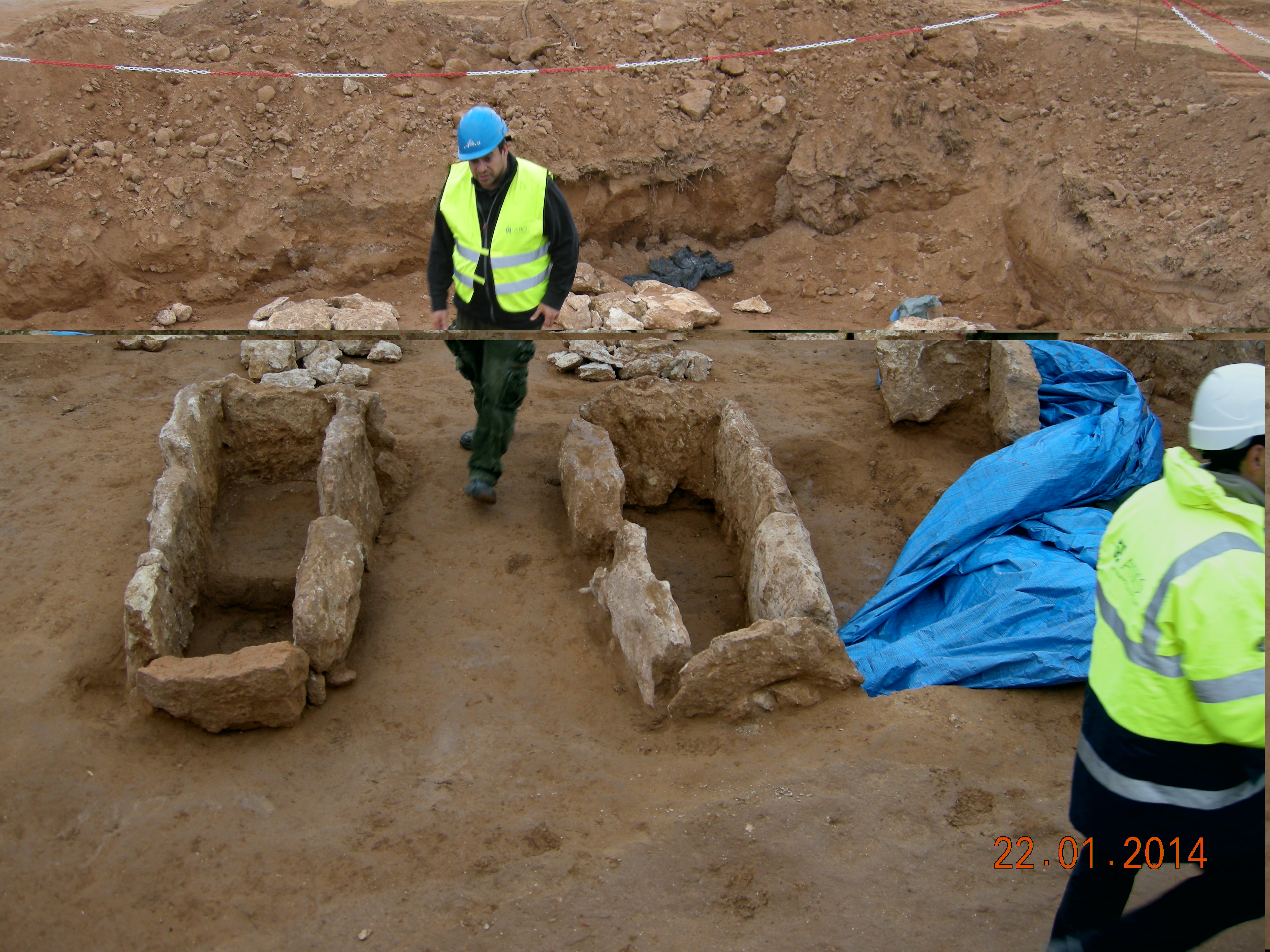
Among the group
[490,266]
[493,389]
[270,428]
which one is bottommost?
[270,428]

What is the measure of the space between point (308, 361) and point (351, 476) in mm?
2143

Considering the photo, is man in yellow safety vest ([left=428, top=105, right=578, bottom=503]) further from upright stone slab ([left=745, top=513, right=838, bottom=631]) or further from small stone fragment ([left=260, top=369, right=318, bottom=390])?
small stone fragment ([left=260, top=369, right=318, bottom=390])

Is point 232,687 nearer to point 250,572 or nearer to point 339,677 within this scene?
point 339,677

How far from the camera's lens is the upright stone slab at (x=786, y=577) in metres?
3.97

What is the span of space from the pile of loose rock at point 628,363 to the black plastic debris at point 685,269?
2.22 meters

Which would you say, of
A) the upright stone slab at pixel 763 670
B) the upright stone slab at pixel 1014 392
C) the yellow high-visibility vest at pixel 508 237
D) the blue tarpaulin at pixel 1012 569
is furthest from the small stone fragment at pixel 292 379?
the upright stone slab at pixel 1014 392

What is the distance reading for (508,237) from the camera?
183 inches

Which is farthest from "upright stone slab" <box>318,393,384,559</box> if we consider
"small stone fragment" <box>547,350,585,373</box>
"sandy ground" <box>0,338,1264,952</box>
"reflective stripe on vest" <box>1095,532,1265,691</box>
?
"reflective stripe on vest" <box>1095,532,1265,691</box>

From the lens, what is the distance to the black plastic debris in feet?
29.9

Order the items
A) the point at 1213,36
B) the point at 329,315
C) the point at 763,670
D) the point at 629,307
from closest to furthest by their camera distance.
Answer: the point at 763,670 → the point at 329,315 → the point at 629,307 → the point at 1213,36

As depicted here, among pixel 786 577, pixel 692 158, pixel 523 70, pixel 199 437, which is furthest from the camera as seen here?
pixel 692 158

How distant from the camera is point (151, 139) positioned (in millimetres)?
8414

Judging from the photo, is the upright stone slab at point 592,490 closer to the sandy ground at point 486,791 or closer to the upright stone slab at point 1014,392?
the sandy ground at point 486,791
